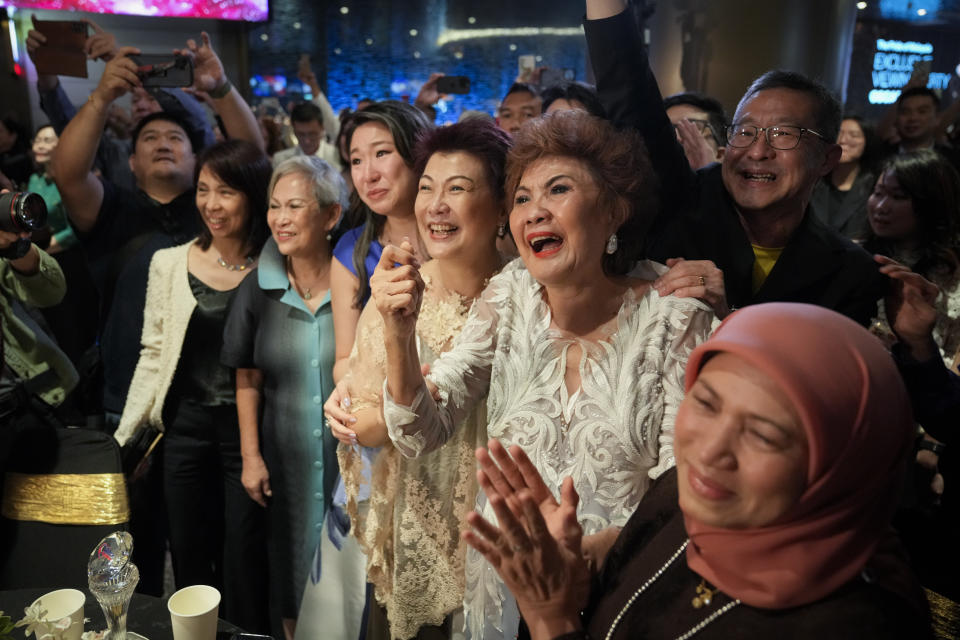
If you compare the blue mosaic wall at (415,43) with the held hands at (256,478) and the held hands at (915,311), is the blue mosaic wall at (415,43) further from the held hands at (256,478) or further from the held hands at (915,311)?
the held hands at (915,311)

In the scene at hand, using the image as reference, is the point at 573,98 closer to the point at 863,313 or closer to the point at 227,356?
the point at 863,313

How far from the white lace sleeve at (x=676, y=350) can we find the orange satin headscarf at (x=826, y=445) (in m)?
0.56

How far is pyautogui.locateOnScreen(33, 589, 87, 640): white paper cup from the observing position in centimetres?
133

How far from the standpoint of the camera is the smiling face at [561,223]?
151 cm

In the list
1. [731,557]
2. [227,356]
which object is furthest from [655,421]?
[227,356]

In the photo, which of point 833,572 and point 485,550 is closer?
point 833,572

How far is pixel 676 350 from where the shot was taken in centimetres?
149

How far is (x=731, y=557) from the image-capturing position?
3.03 ft

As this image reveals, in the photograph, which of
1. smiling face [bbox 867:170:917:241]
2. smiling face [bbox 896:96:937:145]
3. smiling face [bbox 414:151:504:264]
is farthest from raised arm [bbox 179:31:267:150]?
smiling face [bbox 896:96:937:145]

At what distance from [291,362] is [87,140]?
138cm

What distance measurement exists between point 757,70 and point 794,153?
32.2 inches

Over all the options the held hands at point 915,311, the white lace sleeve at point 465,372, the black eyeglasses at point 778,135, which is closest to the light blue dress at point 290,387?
the white lace sleeve at point 465,372

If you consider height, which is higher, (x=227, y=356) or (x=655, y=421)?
(x=655, y=421)

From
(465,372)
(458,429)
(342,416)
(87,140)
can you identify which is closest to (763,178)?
(465,372)
